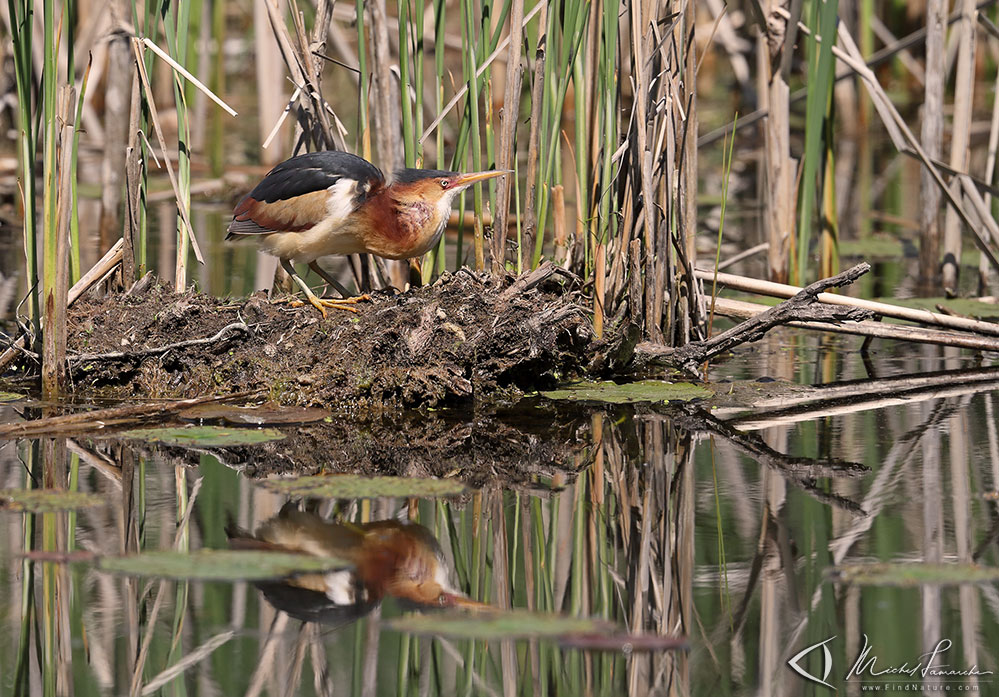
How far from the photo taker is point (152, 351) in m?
5.22

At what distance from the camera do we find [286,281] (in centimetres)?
636

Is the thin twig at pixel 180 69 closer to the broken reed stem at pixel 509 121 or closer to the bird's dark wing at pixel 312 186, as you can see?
the bird's dark wing at pixel 312 186

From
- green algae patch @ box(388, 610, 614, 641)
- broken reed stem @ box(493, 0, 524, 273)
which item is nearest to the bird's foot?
broken reed stem @ box(493, 0, 524, 273)

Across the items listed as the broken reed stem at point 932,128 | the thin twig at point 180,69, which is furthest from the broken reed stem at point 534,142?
the broken reed stem at point 932,128

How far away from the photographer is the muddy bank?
518cm

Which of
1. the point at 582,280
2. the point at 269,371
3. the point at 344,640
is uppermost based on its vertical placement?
the point at 582,280

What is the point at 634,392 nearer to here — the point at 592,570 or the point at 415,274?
the point at 415,274

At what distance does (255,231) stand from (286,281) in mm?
770

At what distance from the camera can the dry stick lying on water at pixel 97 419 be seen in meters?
4.66

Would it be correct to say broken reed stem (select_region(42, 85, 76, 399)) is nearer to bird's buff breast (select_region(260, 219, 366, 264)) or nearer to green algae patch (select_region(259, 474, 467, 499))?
bird's buff breast (select_region(260, 219, 366, 264))

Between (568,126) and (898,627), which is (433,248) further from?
(568,126)

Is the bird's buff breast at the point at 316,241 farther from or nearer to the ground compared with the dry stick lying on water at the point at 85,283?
farther from the ground

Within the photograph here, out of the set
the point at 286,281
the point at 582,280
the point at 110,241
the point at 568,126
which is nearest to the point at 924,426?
the point at 582,280

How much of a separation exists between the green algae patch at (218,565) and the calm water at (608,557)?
0.04m
